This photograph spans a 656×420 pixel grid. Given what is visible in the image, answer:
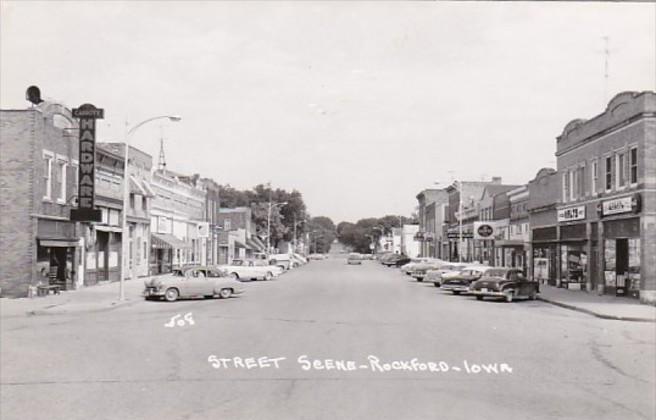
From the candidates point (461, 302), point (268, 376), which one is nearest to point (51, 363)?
point (268, 376)

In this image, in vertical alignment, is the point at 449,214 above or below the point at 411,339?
above

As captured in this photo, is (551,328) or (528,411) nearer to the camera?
(528,411)

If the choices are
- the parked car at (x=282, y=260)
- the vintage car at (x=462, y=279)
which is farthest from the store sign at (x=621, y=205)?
the parked car at (x=282, y=260)

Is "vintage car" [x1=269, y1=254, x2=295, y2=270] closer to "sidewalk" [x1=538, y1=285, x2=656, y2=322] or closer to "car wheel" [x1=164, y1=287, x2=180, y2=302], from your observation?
"sidewalk" [x1=538, y1=285, x2=656, y2=322]

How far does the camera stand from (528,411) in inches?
379

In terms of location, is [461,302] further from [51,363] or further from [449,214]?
[449,214]

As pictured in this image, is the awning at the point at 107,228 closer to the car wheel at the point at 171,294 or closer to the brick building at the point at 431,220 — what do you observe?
the car wheel at the point at 171,294

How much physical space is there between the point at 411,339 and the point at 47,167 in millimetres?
22607

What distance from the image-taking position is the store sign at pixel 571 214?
3775cm

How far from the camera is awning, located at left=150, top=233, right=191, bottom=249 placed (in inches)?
2056

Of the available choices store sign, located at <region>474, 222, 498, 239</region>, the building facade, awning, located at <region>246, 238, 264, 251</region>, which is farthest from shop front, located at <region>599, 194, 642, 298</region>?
awning, located at <region>246, 238, 264, 251</region>

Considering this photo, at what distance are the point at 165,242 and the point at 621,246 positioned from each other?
32.6m

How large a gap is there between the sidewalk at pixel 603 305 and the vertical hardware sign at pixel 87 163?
71.5 ft

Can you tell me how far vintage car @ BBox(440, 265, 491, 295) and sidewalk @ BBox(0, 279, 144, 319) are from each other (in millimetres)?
14983
